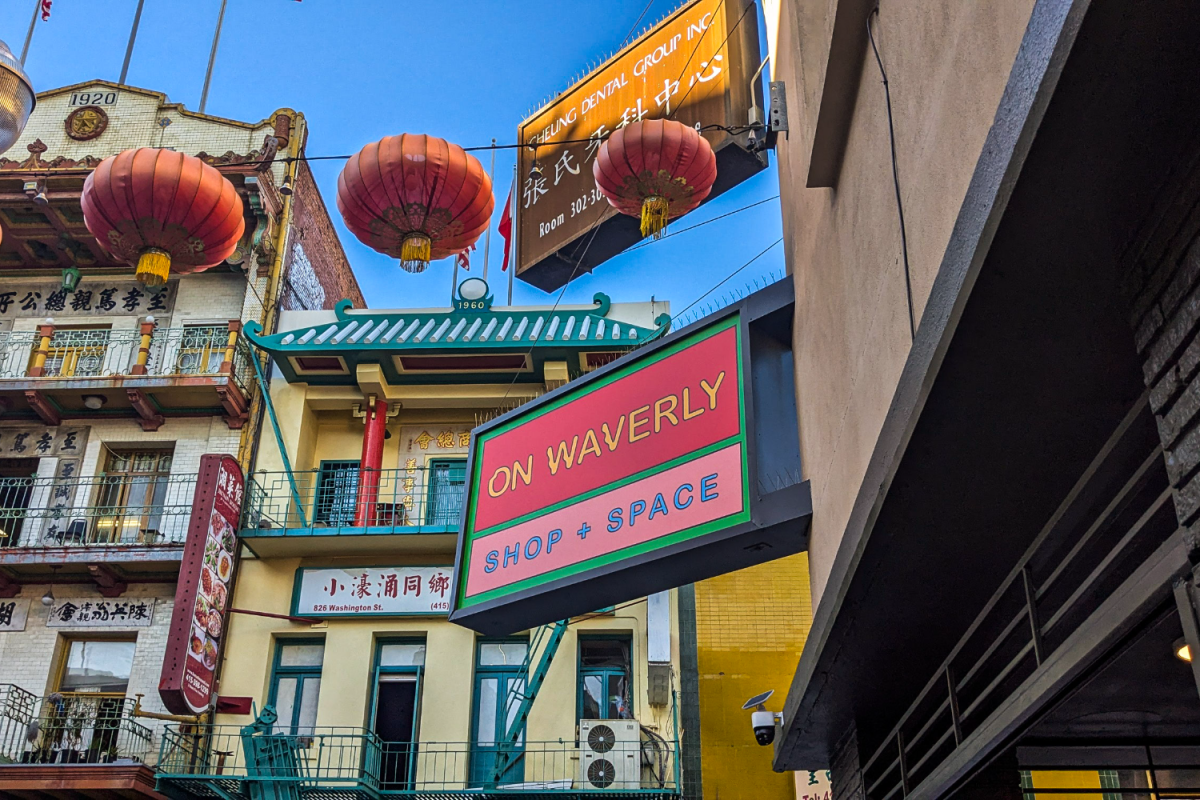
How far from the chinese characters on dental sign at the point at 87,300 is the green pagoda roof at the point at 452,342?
2615 mm

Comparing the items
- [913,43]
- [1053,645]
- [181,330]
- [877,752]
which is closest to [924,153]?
[913,43]

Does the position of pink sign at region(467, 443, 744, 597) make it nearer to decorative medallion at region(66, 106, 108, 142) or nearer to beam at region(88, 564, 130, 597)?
beam at region(88, 564, 130, 597)

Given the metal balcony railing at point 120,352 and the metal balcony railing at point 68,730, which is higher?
the metal balcony railing at point 120,352

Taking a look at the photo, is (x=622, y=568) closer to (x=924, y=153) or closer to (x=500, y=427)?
(x=500, y=427)

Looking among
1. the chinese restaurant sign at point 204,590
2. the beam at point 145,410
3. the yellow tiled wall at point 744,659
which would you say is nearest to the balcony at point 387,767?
the chinese restaurant sign at point 204,590

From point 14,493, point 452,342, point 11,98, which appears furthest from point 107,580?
point 11,98

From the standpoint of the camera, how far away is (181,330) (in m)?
21.4

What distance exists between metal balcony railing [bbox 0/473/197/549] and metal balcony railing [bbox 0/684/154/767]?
2.51m

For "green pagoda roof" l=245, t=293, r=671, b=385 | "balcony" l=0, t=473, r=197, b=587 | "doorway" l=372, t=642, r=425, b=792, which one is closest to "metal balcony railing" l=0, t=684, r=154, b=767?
"balcony" l=0, t=473, r=197, b=587

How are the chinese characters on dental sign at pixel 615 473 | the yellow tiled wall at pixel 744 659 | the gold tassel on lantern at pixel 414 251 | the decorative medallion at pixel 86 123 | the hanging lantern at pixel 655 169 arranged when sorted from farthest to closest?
the decorative medallion at pixel 86 123 < the yellow tiled wall at pixel 744 659 < the gold tassel on lantern at pixel 414 251 < the hanging lantern at pixel 655 169 < the chinese characters on dental sign at pixel 615 473

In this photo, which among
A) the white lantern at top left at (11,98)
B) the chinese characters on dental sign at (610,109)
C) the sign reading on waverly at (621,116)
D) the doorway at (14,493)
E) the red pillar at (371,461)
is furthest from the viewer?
the doorway at (14,493)

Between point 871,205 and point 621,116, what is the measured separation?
11666 millimetres

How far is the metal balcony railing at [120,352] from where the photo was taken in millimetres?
20812

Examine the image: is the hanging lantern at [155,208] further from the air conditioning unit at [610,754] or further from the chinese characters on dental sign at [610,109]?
the air conditioning unit at [610,754]
